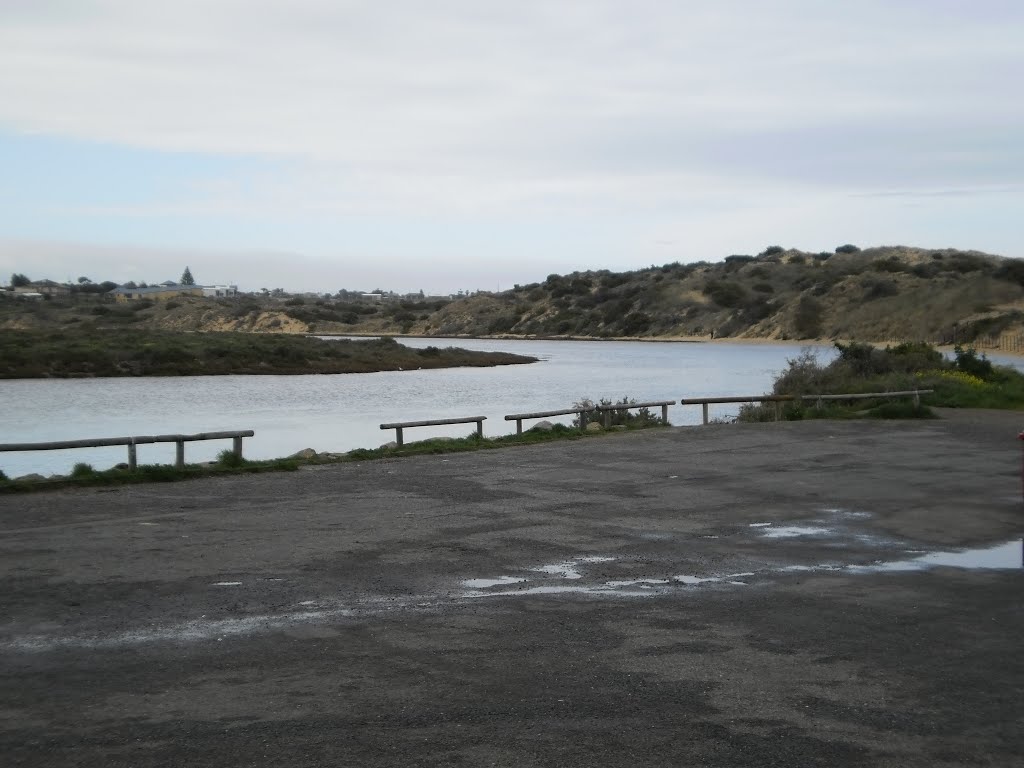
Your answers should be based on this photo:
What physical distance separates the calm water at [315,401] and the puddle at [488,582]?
49.2 feet

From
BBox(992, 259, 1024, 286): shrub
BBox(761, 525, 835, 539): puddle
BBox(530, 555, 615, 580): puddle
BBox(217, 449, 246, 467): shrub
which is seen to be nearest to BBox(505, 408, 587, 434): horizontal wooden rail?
BBox(217, 449, 246, 467): shrub

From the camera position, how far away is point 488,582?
32.9 ft

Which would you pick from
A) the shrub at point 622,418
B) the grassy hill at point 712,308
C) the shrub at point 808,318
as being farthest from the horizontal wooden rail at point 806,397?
the shrub at point 808,318

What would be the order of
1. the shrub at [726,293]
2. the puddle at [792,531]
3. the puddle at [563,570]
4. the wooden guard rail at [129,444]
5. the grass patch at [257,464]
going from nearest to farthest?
1. the puddle at [563,570]
2. the puddle at [792,531]
3. the grass patch at [257,464]
4. the wooden guard rail at [129,444]
5. the shrub at [726,293]

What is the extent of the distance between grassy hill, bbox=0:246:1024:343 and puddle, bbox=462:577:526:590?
69.7m

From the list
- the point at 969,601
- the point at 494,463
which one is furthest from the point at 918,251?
the point at 969,601

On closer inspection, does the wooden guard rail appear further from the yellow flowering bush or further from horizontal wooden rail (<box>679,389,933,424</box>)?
the yellow flowering bush

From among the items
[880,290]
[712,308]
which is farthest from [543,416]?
[712,308]

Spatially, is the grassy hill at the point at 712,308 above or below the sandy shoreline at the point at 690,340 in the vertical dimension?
above

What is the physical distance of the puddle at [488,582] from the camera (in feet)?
32.3

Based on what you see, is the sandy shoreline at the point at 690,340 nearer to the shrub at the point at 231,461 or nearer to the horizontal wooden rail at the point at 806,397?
the horizontal wooden rail at the point at 806,397

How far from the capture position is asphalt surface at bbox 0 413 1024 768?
5953 mm

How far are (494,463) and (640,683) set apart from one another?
12708 mm

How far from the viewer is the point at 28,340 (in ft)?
206
